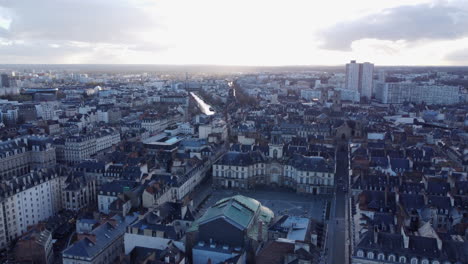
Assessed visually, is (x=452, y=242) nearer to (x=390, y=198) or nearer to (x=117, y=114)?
(x=390, y=198)

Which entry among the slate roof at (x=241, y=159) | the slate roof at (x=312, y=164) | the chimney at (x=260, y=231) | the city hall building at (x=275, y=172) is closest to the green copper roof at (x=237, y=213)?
the chimney at (x=260, y=231)

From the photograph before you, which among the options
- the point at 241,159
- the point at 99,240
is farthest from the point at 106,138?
the point at 99,240

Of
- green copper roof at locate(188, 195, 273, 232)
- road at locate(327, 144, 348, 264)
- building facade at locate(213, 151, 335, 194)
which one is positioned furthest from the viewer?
building facade at locate(213, 151, 335, 194)

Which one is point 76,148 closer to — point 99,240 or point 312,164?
point 99,240

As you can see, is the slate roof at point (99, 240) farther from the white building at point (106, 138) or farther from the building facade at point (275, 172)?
the white building at point (106, 138)

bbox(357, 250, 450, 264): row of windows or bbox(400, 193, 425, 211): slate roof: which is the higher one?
bbox(400, 193, 425, 211): slate roof

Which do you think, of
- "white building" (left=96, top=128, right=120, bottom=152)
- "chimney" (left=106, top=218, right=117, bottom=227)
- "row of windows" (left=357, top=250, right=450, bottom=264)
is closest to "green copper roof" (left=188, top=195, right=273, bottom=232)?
"chimney" (left=106, top=218, right=117, bottom=227)

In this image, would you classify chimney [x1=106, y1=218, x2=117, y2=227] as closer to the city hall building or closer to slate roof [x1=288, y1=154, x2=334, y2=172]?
the city hall building

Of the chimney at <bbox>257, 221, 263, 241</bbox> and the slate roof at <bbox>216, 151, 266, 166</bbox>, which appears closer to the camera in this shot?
the chimney at <bbox>257, 221, 263, 241</bbox>
